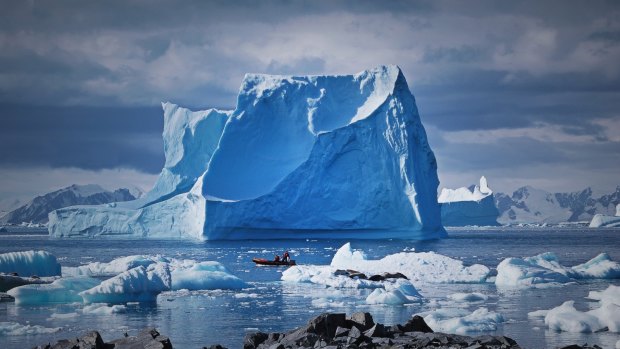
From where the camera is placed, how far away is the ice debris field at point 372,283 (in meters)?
11.8

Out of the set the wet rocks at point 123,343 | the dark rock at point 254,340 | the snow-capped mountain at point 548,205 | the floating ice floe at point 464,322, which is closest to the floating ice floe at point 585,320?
the floating ice floe at point 464,322

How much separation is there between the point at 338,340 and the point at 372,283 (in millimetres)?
9201

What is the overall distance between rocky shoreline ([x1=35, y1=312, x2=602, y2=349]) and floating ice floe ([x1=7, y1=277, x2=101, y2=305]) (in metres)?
5.48

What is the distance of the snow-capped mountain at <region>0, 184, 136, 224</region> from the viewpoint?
118 meters

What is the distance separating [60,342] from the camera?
9609mm

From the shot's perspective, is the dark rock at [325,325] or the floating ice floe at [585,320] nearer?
the dark rock at [325,325]

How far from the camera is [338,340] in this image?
31.1 feet

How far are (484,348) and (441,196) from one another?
7883 centimetres

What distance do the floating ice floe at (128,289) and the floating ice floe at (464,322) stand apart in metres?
5.93

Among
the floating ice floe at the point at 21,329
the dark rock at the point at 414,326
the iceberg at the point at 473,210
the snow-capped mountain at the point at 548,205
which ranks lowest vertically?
the floating ice floe at the point at 21,329

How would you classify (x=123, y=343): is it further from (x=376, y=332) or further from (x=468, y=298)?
(x=468, y=298)

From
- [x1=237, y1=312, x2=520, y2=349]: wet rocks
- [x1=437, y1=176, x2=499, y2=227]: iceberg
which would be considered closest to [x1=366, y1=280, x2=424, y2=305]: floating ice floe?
[x1=237, y1=312, x2=520, y2=349]: wet rocks

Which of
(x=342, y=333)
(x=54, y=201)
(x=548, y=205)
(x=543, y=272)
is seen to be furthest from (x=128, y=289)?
(x=548, y=205)

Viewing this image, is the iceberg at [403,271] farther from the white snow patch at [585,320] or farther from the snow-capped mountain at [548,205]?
the snow-capped mountain at [548,205]
